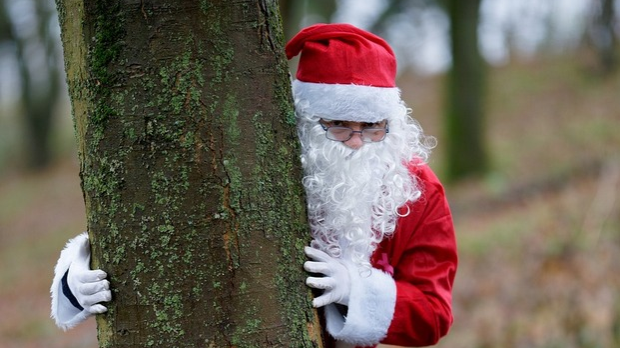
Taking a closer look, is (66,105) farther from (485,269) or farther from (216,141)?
(216,141)

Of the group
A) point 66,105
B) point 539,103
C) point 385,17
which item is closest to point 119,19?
point 539,103

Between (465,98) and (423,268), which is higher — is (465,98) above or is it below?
below

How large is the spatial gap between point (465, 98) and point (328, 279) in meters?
10.6

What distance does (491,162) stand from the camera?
1186 cm

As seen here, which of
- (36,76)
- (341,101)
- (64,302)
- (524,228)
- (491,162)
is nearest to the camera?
(64,302)

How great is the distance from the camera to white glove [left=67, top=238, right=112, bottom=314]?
172 centimetres

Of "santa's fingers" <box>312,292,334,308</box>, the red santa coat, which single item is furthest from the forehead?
"santa's fingers" <box>312,292,334,308</box>

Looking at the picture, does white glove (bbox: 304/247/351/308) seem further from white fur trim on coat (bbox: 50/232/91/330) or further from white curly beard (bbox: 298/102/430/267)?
white fur trim on coat (bbox: 50/232/91/330)

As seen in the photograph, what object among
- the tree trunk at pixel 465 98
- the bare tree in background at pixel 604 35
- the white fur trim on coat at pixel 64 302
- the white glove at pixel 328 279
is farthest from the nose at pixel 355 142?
the bare tree in background at pixel 604 35

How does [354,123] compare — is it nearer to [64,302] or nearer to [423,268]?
[423,268]

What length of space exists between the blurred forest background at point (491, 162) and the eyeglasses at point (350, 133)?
3122mm

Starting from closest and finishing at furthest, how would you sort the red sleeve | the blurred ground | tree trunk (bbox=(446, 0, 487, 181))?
1. the red sleeve
2. the blurred ground
3. tree trunk (bbox=(446, 0, 487, 181))

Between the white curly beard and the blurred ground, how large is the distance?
10.1 feet

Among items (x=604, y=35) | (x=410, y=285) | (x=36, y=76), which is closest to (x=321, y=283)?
(x=410, y=285)
